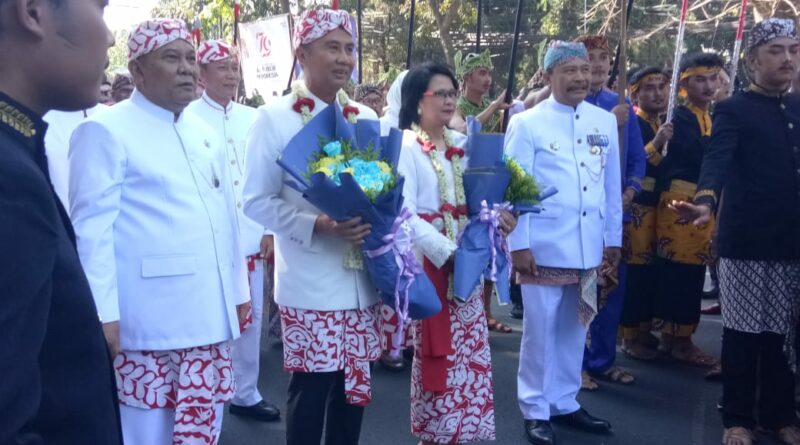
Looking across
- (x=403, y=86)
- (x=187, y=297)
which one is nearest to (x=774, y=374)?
(x=403, y=86)

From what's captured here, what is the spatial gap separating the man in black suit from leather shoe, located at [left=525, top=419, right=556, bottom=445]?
10.4ft

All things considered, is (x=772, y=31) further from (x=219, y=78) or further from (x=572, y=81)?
(x=219, y=78)

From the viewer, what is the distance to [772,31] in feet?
13.3

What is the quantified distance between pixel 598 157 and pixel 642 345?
Answer: 2.25 metres

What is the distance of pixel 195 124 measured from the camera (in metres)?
3.11

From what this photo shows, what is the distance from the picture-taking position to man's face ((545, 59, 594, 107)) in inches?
169

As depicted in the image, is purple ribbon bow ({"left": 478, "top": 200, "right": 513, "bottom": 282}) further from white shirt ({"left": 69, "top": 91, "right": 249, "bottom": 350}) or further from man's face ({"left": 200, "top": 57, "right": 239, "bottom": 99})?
man's face ({"left": 200, "top": 57, "right": 239, "bottom": 99})

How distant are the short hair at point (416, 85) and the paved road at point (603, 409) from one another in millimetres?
1824

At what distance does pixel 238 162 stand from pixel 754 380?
122 inches

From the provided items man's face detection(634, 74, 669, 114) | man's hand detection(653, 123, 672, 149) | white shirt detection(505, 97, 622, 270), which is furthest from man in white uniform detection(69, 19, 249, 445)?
man's face detection(634, 74, 669, 114)

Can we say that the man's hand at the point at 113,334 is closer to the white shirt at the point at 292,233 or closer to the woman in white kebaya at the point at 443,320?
the white shirt at the point at 292,233

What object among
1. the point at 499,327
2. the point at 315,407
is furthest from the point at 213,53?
the point at 499,327

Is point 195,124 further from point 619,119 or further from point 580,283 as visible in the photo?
point 619,119

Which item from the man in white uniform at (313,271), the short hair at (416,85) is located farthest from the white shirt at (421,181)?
the man in white uniform at (313,271)
